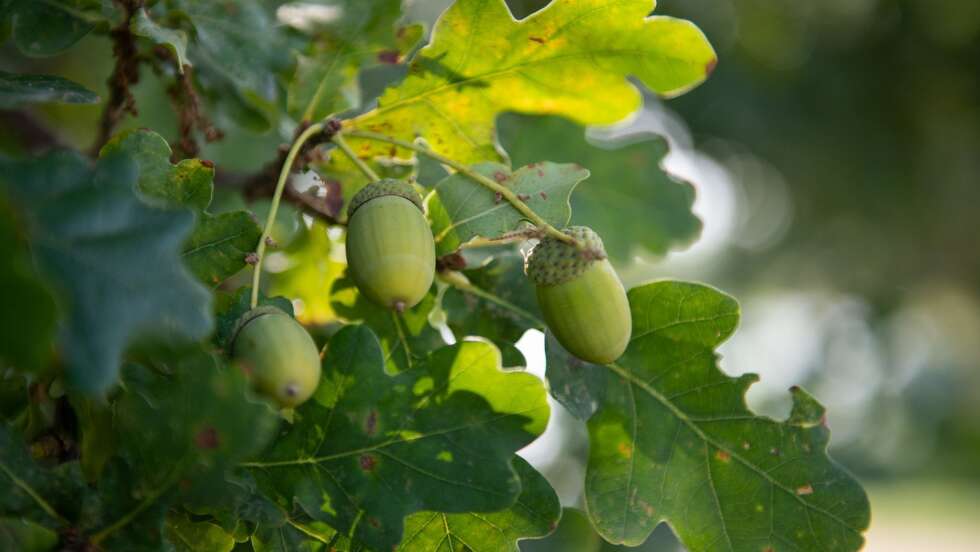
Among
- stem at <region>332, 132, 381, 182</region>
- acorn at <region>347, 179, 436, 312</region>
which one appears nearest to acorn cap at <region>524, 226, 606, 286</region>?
acorn at <region>347, 179, 436, 312</region>

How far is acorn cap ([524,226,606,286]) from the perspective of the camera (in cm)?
104

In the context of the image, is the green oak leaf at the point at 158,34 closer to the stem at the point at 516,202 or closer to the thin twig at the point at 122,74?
the thin twig at the point at 122,74

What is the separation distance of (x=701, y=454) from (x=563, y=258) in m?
0.31

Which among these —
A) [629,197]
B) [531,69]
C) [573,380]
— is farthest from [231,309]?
[629,197]

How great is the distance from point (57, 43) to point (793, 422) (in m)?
0.96

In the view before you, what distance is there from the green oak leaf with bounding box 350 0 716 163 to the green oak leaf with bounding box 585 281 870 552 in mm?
271

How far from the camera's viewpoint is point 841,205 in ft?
20.0

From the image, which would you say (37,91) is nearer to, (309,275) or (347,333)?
(347,333)

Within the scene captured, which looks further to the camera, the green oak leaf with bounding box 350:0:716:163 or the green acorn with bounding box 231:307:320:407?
the green oak leaf with bounding box 350:0:716:163

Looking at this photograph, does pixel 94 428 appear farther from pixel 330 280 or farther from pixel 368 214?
pixel 330 280

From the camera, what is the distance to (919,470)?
10055 mm

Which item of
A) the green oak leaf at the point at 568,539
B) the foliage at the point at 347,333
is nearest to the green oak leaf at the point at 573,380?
the foliage at the point at 347,333

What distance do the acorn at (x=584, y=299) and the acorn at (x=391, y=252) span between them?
13 centimetres

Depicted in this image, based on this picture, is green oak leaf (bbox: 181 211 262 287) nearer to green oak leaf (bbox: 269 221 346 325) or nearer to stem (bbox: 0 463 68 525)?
stem (bbox: 0 463 68 525)
